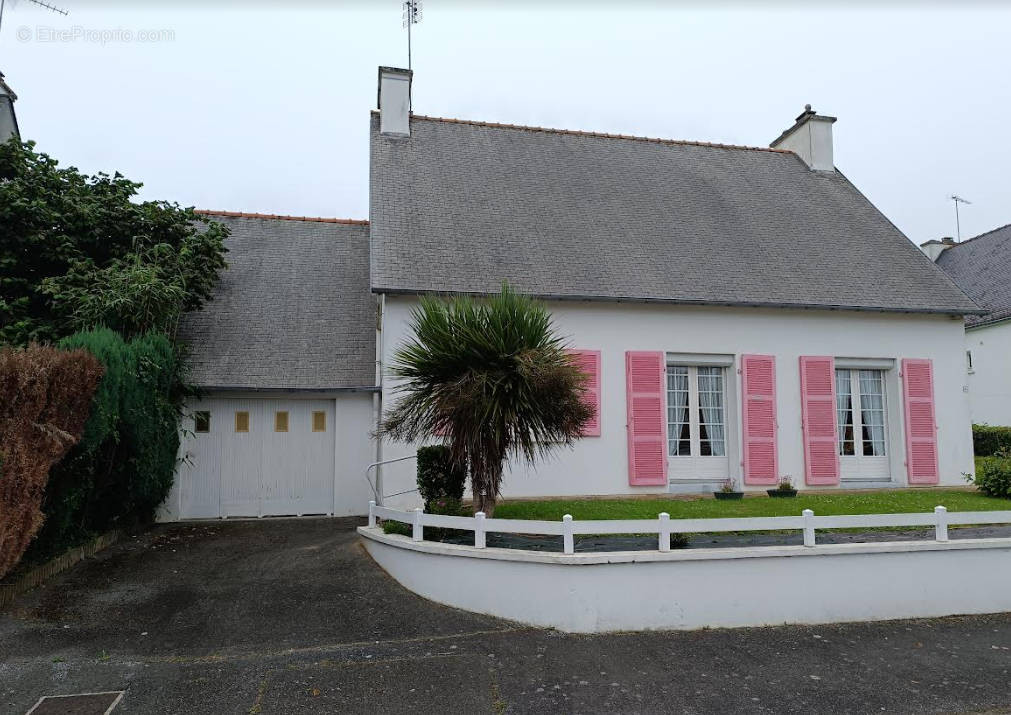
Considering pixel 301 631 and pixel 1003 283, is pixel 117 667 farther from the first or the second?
pixel 1003 283

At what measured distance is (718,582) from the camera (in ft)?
20.1

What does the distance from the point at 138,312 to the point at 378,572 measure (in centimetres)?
567

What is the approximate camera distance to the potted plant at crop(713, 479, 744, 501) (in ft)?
34.1

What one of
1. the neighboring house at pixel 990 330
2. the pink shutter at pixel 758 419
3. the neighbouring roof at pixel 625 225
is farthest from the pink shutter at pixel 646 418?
the neighboring house at pixel 990 330

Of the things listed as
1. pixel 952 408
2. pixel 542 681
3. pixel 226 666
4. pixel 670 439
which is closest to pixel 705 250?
pixel 670 439

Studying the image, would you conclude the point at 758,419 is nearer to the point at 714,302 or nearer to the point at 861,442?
the point at 714,302

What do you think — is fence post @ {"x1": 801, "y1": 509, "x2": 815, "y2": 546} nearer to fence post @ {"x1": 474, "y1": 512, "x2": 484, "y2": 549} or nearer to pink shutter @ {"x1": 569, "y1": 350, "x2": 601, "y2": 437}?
fence post @ {"x1": 474, "y1": 512, "x2": 484, "y2": 549}

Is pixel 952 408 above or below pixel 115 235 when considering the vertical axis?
below

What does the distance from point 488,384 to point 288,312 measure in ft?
22.3

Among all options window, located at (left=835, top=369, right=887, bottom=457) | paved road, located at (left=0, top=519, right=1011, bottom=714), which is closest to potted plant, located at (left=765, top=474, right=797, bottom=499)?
window, located at (left=835, top=369, right=887, bottom=457)

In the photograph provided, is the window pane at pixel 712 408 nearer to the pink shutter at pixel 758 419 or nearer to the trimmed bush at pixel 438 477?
the pink shutter at pixel 758 419

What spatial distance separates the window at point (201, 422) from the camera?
1066 centimetres

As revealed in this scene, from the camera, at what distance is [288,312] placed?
477 inches

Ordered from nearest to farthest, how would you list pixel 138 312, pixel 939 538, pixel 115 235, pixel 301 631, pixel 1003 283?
pixel 301 631 → pixel 939 538 → pixel 138 312 → pixel 115 235 → pixel 1003 283
